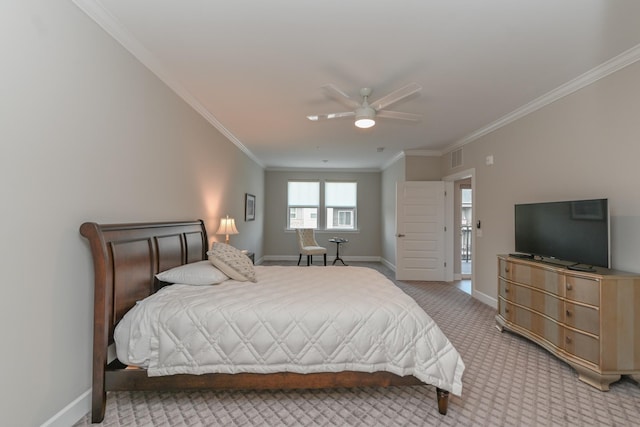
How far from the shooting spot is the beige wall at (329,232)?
25.5ft

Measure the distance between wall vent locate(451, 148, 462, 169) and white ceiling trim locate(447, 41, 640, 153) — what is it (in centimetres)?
81

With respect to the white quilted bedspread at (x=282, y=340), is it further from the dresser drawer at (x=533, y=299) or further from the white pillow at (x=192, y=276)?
the dresser drawer at (x=533, y=299)

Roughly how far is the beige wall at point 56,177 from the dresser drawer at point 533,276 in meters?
3.59

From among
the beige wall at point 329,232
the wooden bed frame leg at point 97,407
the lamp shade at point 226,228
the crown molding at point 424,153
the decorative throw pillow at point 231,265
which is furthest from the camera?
the beige wall at point 329,232

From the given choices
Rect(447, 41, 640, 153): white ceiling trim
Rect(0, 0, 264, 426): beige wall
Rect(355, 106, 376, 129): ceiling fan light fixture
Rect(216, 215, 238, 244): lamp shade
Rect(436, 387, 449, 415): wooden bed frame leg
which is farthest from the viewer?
Rect(216, 215, 238, 244): lamp shade

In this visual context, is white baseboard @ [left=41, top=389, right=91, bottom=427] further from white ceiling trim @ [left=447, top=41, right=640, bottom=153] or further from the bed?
white ceiling trim @ [left=447, top=41, right=640, bottom=153]

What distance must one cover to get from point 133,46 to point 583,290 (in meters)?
4.00

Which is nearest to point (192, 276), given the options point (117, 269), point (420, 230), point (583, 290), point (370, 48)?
point (117, 269)

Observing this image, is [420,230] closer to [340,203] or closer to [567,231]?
[340,203]

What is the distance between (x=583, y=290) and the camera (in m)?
2.22

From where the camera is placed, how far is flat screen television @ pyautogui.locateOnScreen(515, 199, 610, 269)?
7.48 ft

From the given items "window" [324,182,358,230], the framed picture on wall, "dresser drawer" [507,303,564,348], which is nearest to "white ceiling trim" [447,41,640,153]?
"dresser drawer" [507,303,564,348]

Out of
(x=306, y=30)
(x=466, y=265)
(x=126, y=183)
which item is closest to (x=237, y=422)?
(x=126, y=183)

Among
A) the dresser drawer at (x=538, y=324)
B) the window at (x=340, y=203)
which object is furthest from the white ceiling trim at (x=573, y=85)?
the window at (x=340, y=203)
